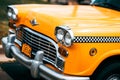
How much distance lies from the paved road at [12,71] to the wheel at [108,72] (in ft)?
5.90

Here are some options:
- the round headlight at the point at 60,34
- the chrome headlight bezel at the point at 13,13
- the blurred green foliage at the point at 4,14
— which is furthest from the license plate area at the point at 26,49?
the blurred green foliage at the point at 4,14

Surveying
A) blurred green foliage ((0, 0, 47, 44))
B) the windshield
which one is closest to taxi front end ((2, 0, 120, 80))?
the windshield

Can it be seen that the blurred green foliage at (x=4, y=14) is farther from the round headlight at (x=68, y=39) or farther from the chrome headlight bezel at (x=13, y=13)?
the round headlight at (x=68, y=39)

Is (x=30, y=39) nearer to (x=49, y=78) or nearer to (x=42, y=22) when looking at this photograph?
(x=42, y=22)

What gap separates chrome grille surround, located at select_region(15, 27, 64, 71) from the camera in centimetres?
458

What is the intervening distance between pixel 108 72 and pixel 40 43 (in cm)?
92

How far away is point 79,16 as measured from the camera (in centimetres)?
496

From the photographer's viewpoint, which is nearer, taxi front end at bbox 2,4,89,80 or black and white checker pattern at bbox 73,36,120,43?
black and white checker pattern at bbox 73,36,120,43

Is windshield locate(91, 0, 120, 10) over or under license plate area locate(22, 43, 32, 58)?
over

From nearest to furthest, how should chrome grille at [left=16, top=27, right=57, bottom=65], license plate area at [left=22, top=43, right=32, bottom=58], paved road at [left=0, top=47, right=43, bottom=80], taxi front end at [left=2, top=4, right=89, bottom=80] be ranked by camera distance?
1. taxi front end at [left=2, top=4, right=89, bottom=80]
2. chrome grille at [left=16, top=27, right=57, bottom=65]
3. license plate area at [left=22, top=43, right=32, bottom=58]
4. paved road at [left=0, top=47, right=43, bottom=80]

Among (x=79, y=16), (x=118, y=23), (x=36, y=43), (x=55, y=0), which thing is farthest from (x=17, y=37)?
(x=55, y=0)

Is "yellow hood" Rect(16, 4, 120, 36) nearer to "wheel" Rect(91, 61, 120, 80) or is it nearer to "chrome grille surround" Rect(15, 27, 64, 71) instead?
"chrome grille surround" Rect(15, 27, 64, 71)

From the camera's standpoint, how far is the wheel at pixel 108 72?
458 cm

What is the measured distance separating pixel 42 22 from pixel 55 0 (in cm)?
1052
